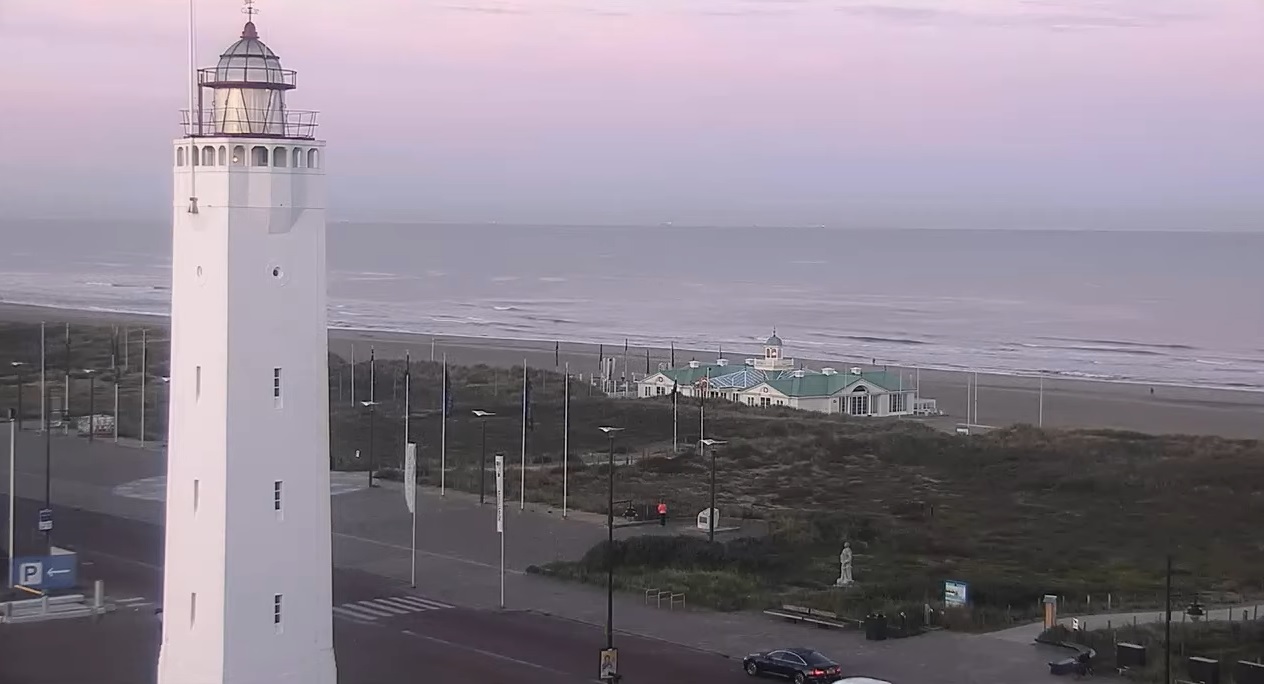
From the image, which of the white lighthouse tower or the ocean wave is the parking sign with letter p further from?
the ocean wave

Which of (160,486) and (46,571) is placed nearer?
(46,571)

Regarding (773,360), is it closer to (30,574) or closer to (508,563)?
(508,563)

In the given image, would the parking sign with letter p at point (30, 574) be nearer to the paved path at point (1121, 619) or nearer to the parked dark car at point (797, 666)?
the parked dark car at point (797, 666)

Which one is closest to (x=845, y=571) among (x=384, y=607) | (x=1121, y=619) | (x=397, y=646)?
(x=1121, y=619)

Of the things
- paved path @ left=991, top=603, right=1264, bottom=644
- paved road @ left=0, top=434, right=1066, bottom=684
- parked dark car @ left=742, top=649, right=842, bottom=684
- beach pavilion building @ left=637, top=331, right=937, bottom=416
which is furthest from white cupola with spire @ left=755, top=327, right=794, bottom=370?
parked dark car @ left=742, top=649, right=842, bottom=684

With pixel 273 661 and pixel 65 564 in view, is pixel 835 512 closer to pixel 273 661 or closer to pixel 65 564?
pixel 65 564

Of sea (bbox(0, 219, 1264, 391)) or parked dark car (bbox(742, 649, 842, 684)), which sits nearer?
parked dark car (bbox(742, 649, 842, 684))

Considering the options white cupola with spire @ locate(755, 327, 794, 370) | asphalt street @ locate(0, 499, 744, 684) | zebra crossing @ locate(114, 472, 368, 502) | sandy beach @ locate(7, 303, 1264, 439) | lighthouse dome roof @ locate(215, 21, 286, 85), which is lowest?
asphalt street @ locate(0, 499, 744, 684)
